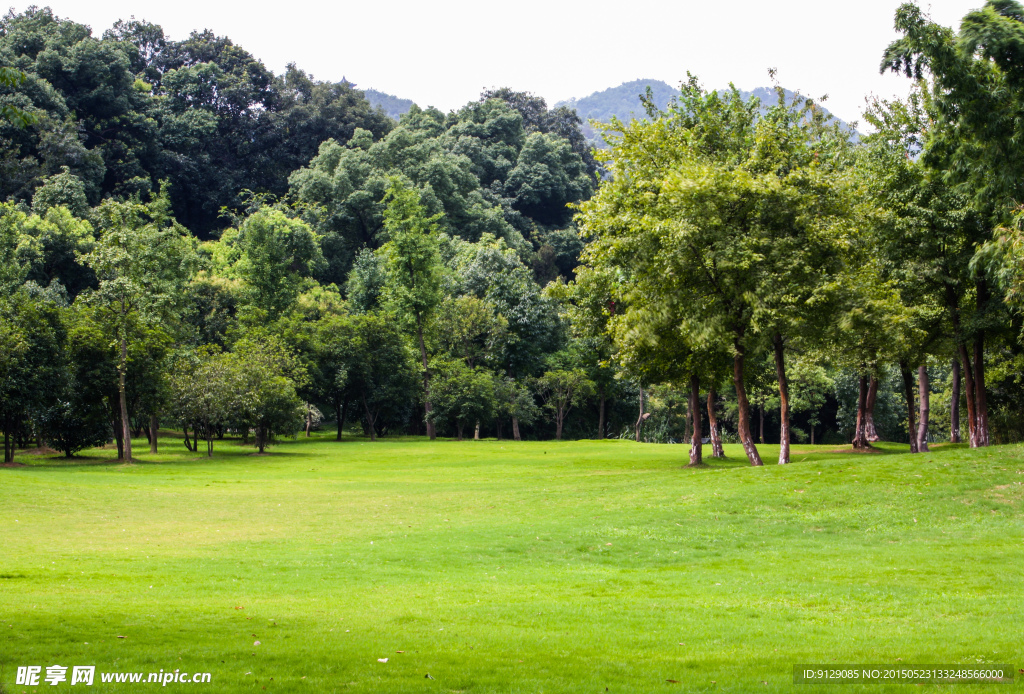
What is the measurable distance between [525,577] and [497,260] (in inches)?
2411

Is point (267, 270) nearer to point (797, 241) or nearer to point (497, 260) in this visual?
point (497, 260)

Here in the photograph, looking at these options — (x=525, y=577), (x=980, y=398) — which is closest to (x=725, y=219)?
(x=980, y=398)

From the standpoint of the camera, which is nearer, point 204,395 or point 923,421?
point 923,421

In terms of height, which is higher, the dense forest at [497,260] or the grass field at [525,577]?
the dense forest at [497,260]

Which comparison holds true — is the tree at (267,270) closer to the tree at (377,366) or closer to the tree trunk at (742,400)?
the tree at (377,366)

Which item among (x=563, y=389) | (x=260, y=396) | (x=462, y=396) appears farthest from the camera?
(x=563, y=389)

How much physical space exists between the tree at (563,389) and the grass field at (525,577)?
35212 mm

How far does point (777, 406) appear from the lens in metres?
72.3

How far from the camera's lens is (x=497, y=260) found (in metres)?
75.6

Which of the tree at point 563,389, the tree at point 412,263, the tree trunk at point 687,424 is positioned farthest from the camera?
the tree trunk at point 687,424

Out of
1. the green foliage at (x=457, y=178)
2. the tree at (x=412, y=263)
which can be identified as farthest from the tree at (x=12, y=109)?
the green foliage at (x=457, y=178)

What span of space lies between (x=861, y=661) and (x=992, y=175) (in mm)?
23151

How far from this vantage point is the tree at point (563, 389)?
68438 millimetres

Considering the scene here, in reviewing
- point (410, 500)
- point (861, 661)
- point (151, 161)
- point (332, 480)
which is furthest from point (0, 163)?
point (861, 661)
